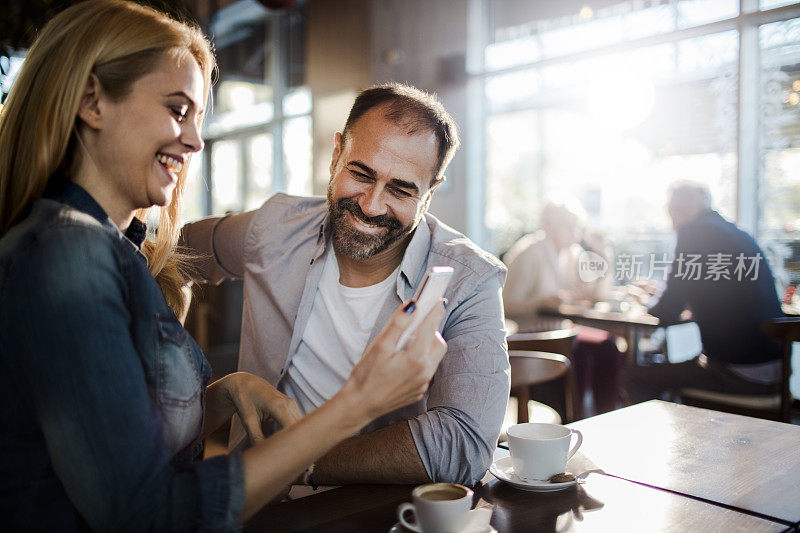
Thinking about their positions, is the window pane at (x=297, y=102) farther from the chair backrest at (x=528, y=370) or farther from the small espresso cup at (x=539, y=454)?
the small espresso cup at (x=539, y=454)

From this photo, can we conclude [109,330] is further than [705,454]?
No

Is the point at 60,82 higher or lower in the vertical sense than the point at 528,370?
higher

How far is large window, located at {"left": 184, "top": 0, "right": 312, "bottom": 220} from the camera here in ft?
25.8

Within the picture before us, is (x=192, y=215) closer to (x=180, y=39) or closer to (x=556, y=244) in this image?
(x=556, y=244)

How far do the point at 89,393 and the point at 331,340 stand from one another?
3.15 ft

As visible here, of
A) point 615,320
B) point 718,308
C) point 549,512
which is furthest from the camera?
point 615,320

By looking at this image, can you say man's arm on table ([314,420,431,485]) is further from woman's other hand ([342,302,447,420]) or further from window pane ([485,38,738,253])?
window pane ([485,38,738,253])

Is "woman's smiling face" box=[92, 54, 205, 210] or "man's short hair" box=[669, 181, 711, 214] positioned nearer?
"woman's smiling face" box=[92, 54, 205, 210]

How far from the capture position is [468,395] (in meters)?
1.33

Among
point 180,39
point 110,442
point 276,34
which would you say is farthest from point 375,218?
point 276,34

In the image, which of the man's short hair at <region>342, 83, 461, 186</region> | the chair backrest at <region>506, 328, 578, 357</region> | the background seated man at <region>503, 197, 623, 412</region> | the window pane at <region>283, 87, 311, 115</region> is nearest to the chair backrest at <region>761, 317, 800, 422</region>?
the chair backrest at <region>506, 328, 578, 357</region>

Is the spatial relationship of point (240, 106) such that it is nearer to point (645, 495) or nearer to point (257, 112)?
point (257, 112)

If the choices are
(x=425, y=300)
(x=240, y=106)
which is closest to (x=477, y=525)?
(x=425, y=300)

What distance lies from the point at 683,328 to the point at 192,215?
7.83m
